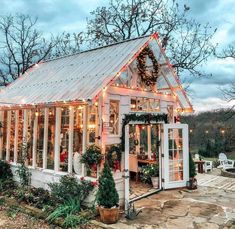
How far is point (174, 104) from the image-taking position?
10.8m

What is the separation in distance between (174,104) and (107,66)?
359 cm

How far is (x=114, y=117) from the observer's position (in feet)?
26.3

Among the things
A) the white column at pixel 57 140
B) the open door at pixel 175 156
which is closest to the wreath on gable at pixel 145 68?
the open door at pixel 175 156

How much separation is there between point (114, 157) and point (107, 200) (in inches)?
49.8

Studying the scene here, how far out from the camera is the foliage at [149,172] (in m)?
9.91

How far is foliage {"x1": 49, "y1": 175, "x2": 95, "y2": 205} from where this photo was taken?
292 inches

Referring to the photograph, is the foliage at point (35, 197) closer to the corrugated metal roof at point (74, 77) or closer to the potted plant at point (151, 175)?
the corrugated metal roof at point (74, 77)

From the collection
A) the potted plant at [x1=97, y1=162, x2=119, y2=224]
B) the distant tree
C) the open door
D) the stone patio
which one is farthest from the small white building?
the distant tree

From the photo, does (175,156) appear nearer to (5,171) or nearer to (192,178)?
(192,178)

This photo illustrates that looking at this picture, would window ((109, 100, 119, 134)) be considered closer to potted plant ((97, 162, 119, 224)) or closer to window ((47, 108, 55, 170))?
potted plant ((97, 162, 119, 224))

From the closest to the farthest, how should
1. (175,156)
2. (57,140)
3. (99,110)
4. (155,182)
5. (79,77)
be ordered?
(99,110), (57,140), (79,77), (155,182), (175,156)

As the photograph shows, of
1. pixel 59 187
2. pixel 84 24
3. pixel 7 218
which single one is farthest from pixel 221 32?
pixel 7 218

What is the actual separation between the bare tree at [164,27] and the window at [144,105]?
7786 millimetres

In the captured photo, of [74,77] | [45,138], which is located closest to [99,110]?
[74,77]
